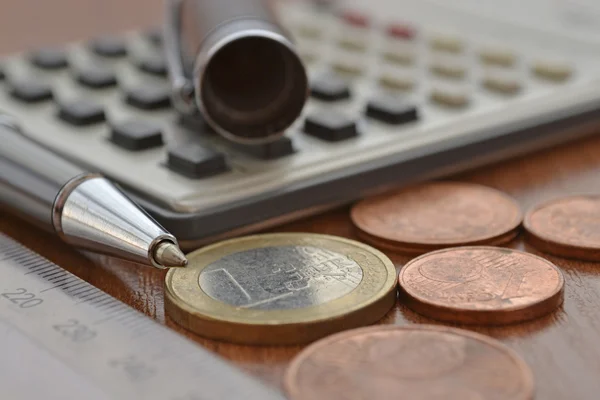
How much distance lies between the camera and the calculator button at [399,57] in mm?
807

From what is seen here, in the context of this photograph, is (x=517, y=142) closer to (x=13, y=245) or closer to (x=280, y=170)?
(x=280, y=170)

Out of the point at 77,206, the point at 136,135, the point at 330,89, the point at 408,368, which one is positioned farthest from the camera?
the point at 330,89

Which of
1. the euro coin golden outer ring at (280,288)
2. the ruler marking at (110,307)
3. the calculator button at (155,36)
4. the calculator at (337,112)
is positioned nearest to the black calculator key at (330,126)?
the calculator at (337,112)

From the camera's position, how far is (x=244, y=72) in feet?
1.98

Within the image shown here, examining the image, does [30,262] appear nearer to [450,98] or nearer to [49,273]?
[49,273]

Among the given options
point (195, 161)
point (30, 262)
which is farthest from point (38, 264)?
point (195, 161)

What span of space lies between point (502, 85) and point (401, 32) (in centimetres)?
19

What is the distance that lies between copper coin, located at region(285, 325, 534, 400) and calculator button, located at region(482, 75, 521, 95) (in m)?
0.32

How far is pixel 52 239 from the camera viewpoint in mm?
569

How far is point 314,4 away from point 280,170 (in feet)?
1.60

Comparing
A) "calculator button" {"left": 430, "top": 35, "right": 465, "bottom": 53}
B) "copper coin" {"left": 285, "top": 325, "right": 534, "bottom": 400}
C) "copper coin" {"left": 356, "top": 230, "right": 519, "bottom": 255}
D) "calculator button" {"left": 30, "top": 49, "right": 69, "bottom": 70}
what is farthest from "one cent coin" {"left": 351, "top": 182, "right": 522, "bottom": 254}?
"calculator button" {"left": 30, "top": 49, "right": 69, "bottom": 70}

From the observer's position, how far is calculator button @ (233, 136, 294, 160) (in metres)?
0.59

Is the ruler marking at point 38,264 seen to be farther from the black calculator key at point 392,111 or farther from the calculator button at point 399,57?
the calculator button at point 399,57

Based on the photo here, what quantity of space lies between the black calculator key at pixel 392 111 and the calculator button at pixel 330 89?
0.15 feet
